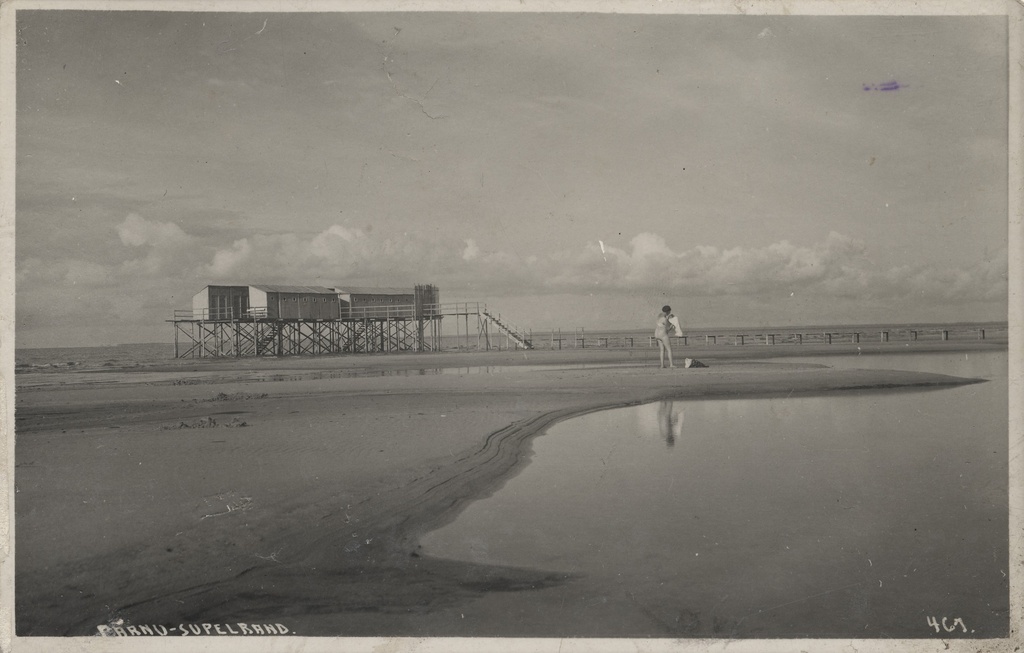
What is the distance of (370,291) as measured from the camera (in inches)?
1242

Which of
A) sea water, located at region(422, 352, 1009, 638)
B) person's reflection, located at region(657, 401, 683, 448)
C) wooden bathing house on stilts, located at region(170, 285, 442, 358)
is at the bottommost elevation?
sea water, located at region(422, 352, 1009, 638)

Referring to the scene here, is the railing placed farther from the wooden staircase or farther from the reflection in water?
the reflection in water

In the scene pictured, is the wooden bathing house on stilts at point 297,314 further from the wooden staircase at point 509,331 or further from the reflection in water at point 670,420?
the reflection in water at point 670,420

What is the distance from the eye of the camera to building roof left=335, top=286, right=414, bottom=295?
3066cm

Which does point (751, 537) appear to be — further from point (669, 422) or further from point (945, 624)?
point (669, 422)

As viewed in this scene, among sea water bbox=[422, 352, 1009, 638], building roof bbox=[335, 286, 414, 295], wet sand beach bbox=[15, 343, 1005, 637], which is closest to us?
sea water bbox=[422, 352, 1009, 638]

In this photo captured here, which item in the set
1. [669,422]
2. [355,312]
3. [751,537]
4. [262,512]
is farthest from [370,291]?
[751,537]

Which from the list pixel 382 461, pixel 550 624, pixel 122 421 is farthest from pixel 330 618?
pixel 122 421

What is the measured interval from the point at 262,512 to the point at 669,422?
541 cm

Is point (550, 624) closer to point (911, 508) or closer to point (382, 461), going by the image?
point (382, 461)

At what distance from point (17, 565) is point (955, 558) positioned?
7591mm

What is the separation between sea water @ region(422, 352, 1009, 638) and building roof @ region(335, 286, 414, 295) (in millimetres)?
25477

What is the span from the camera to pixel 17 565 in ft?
16.3

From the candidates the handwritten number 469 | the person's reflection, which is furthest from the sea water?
the person's reflection
